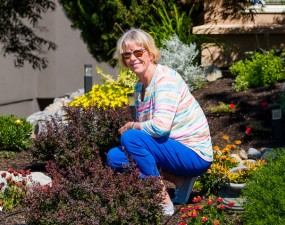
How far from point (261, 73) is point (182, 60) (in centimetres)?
96

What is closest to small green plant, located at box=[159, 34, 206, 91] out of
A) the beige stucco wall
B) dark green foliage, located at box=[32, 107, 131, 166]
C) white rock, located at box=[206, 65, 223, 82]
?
white rock, located at box=[206, 65, 223, 82]

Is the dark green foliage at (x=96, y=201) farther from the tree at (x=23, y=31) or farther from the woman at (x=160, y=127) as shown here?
the tree at (x=23, y=31)

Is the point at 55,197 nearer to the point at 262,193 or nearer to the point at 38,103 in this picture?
the point at 262,193

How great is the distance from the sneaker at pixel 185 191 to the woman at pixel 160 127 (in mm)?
101

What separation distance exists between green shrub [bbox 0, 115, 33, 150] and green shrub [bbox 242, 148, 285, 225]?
318cm

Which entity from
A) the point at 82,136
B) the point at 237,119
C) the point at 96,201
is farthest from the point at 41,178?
the point at 237,119

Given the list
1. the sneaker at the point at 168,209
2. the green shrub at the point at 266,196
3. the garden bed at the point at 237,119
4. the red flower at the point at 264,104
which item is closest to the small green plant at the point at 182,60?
the garden bed at the point at 237,119

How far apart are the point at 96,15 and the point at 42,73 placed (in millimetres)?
1513

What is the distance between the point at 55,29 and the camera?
40.3 ft

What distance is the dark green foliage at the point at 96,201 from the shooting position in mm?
4652

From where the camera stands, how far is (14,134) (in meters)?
7.80

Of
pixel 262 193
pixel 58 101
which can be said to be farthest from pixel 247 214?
pixel 58 101

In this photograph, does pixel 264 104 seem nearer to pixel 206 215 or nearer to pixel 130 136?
pixel 130 136

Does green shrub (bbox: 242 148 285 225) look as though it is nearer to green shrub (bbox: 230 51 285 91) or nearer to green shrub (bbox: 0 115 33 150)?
green shrub (bbox: 0 115 33 150)
